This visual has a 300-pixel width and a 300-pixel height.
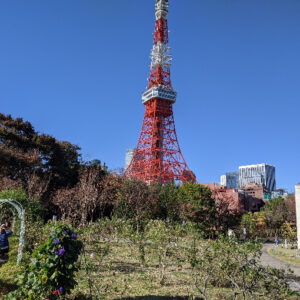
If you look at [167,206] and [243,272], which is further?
[167,206]

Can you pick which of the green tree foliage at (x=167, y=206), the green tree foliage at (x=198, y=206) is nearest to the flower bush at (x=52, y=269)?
the green tree foliage at (x=198, y=206)

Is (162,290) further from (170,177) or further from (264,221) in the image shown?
(170,177)

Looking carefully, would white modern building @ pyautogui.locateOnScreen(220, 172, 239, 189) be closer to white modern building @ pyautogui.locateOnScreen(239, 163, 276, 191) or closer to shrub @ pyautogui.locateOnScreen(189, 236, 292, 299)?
white modern building @ pyautogui.locateOnScreen(239, 163, 276, 191)

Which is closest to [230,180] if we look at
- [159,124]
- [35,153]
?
[159,124]

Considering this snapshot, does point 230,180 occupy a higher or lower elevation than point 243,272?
higher

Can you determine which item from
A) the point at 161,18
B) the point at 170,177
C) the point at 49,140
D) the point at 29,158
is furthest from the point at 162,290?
the point at 161,18

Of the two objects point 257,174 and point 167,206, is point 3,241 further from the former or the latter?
point 257,174

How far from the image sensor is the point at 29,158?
22.7 metres

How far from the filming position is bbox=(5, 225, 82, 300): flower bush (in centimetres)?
439

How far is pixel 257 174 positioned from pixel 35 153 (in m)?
139

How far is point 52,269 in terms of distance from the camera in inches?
175

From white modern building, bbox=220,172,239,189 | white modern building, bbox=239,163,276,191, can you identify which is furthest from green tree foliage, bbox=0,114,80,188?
white modern building, bbox=220,172,239,189

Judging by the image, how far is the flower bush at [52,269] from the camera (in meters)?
4.39

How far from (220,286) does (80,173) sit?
754 inches
